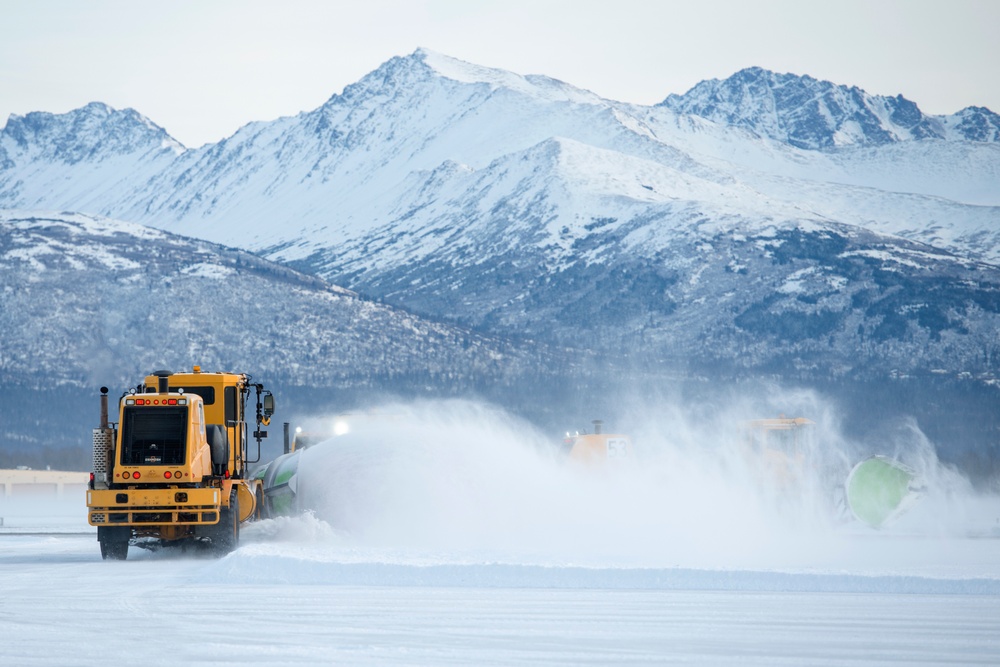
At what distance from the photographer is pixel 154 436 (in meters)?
27.8

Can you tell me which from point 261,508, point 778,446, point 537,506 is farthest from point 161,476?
point 778,446

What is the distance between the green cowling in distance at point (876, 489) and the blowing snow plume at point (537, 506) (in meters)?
0.67

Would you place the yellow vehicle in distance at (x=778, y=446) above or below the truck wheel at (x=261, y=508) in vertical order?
above

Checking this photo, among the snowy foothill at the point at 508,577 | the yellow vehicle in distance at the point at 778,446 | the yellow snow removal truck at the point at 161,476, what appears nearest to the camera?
the snowy foothill at the point at 508,577

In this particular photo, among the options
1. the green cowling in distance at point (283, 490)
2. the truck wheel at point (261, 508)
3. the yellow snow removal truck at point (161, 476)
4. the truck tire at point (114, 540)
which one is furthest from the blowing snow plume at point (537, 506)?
the truck tire at point (114, 540)

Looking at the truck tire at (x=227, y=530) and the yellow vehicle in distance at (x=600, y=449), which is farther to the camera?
the yellow vehicle in distance at (x=600, y=449)

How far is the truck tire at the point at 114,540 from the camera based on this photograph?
28.2 meters

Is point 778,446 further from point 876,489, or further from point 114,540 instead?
point 114,540

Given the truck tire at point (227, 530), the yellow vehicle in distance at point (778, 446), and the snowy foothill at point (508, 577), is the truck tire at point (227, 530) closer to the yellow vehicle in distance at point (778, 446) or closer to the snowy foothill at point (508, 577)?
the snowy foothill at point (508, 577)

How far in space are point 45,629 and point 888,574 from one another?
12.7 meters

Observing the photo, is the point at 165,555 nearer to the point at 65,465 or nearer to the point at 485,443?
the point at 485,443

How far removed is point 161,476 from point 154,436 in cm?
81

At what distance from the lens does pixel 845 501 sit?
122 feet

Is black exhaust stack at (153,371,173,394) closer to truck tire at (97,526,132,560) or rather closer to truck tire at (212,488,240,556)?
truck tire at (212,488,240,556)
